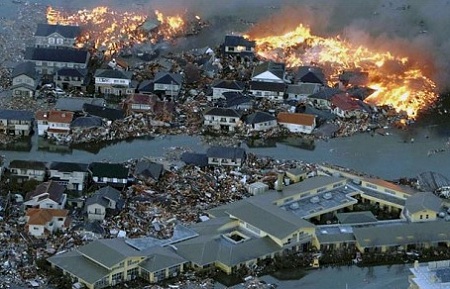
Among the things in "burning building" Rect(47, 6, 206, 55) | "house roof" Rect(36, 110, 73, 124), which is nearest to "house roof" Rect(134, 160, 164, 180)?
"house roof" Rect(36, 110, 73, 124)

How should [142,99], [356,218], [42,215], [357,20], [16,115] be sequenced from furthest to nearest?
[357,20]
[142,99]
[16,115]
[356,218]
[42,215]

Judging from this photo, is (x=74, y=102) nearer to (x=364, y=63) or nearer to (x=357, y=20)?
(x=364, y=63)

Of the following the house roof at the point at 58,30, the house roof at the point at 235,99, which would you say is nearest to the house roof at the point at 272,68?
the house roof at the point at 235,99

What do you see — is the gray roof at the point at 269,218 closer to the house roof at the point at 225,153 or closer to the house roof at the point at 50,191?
the house roof at the point at 225,153

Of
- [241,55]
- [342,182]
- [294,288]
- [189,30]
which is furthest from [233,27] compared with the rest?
[294,288]

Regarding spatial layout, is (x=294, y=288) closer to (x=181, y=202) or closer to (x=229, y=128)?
(x=181, y=202)

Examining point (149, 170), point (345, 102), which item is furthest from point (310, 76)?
point (149, 170)
